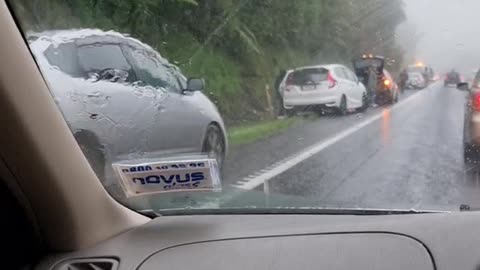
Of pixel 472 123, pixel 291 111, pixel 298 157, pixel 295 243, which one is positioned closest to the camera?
pixel 295 243

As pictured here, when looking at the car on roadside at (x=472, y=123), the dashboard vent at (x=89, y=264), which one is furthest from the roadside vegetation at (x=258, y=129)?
the dashboard vent at (x=89, y=264)

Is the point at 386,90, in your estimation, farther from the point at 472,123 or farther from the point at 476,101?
the point at 472,123

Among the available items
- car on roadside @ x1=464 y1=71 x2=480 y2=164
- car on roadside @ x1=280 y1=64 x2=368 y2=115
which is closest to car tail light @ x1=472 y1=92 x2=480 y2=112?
car on roadside @ x1=464 y1=71 x2=480 y2=164

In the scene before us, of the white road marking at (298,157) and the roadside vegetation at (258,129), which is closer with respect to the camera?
the white road marking at (298,157)

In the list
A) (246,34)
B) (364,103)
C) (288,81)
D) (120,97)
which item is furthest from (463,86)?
(120,97)

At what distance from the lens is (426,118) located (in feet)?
20.4

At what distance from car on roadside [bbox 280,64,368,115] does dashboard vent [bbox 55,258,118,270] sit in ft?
7.42

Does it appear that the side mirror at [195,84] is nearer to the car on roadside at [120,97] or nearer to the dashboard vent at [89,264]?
the car on roadside at [120,97]

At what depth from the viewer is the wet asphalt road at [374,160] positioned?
4207 millimetres

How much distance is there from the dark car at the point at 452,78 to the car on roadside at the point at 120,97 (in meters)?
1.51

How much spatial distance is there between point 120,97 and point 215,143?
2.54 feet

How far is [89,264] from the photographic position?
3402 millimetres

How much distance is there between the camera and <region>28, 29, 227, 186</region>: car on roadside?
12.2 feet

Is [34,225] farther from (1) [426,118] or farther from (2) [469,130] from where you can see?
(1) [426,118]
